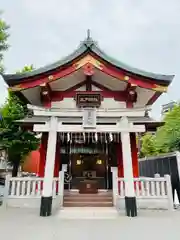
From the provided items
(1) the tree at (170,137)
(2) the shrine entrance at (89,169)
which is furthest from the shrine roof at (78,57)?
(1) the tree at (170,137)

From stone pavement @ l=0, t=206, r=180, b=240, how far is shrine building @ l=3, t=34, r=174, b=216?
548mm

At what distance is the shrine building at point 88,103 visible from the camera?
5.73 meters

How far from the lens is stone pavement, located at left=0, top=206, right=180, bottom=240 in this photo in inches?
143

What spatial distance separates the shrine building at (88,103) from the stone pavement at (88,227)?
1.80 ft

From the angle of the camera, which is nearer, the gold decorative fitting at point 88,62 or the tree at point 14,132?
the gold decorative fitting at point 88,62

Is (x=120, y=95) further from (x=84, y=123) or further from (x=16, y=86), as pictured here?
(x=16, y=86)

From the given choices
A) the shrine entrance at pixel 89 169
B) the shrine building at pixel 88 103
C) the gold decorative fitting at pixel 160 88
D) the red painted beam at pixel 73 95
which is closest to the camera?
the shrine building at pixel 88 103

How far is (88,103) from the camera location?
707 centimetres

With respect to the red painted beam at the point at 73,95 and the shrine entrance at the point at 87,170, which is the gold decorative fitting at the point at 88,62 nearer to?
the red painted beam at the point at 73,95

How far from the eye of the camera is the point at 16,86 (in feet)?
20.7

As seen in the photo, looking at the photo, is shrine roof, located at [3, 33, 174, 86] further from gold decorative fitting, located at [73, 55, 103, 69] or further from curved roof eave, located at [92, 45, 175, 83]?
gold decorative fitting, located at [73, 55, 103, 69]

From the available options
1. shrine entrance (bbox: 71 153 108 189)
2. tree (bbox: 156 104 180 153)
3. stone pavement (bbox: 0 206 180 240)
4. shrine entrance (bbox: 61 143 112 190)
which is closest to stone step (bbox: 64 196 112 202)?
stone pavement (bbox: 0 206 180 240)

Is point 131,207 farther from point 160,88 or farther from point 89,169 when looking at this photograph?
point 89,169

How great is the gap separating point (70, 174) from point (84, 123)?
168 inches
